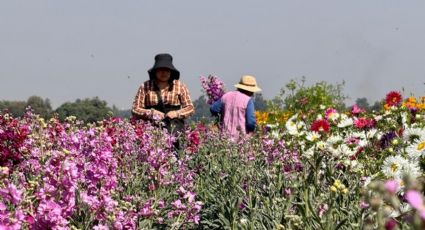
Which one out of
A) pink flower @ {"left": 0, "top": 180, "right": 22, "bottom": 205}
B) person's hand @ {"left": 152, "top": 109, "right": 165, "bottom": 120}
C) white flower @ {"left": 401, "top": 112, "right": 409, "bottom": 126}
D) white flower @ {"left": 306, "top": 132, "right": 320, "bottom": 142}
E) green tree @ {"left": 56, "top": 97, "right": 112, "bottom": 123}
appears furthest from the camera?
green tree @ {"left": 56, "top": 97, "right": 112, "bottom": 123}

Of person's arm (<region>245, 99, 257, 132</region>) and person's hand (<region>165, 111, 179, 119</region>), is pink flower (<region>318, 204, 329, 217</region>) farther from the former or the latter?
person's arm (<region>245, 99, 257, 132</region>)

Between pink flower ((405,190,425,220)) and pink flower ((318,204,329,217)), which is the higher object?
pink flower ((318,204,329,217))

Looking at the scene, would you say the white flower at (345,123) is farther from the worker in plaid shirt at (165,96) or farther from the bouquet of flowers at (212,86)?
the bouquet of flowers at (212,86)

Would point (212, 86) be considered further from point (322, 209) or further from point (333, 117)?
point (322, 209)

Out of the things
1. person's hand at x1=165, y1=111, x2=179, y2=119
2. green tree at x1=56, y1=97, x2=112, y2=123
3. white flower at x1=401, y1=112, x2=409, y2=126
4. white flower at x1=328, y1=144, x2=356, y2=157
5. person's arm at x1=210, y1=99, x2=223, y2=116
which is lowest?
white flower at x1=328, y1=144, x2=356, y2=157

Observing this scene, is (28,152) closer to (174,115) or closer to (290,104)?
(174,115)

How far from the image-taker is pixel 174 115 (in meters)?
7.48

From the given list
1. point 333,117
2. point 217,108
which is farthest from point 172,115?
point 333,117

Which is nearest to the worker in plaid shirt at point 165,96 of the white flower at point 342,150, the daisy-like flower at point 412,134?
the white flower at point 342,150

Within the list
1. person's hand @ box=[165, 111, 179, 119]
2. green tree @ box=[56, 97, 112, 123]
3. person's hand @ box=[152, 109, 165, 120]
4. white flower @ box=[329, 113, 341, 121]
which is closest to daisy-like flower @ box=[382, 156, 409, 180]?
white flower @ box=[329, 113, 341, 121]

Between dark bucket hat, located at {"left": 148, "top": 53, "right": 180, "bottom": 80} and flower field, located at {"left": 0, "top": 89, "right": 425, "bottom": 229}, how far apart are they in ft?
2.28

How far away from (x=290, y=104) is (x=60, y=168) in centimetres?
1674

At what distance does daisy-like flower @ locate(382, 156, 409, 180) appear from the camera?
3315 mm

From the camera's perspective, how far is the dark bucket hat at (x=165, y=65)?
24.5 ft
